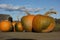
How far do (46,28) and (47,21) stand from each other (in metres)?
0.02

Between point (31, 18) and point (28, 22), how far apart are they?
18 mm

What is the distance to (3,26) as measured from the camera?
18.0 inches

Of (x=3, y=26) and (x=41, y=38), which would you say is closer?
(x=3, y=26)

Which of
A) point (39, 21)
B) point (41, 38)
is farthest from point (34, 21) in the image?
point (41, 38)

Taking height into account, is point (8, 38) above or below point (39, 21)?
below

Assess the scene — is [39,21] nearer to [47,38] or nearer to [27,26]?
[27,26]

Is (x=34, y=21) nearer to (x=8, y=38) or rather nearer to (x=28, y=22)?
(x=28, y=22)

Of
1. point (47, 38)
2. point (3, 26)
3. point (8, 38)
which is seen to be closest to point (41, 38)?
point (47, 38)

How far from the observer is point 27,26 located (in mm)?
397

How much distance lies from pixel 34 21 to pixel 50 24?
0.18 feet

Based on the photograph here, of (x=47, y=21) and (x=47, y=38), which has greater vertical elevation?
(x=47, y=21)

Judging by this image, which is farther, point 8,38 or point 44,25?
point 8,38

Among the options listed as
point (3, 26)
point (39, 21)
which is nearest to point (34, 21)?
point (39, 21)

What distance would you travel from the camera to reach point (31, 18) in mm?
383
